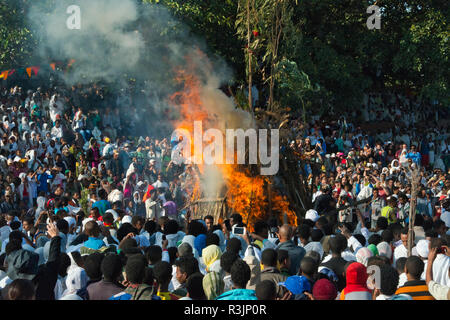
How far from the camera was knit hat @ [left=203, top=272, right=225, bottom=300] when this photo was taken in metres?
5.54

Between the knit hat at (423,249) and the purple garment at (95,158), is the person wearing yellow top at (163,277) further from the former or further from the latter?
the purple garment at (95,158)

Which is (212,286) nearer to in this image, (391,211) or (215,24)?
(391,211)

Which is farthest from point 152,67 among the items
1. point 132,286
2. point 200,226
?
point 132,286

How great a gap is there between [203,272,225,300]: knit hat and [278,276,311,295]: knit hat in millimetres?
617

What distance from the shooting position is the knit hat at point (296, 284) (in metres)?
5.79

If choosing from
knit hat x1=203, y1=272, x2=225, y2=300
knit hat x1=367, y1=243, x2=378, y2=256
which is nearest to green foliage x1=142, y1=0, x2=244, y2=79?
knit hat x1=367, y1=243, x2=378, y2=256

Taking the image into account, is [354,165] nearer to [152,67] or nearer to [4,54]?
[152,67]

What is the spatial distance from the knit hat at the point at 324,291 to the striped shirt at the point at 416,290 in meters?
0.55

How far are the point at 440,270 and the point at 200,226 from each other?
3.07m

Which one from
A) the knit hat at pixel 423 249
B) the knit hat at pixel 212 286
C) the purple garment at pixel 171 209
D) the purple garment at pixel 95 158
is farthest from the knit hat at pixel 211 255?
the purple garment at pixel 95 158

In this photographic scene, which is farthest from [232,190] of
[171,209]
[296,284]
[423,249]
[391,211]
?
[296,284]

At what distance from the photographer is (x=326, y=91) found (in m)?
22.1

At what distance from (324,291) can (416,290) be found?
2.47ft

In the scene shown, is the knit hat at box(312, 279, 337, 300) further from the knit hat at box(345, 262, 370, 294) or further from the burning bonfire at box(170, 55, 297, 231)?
the burning bonfire at box(170, 55, 297, 231)
